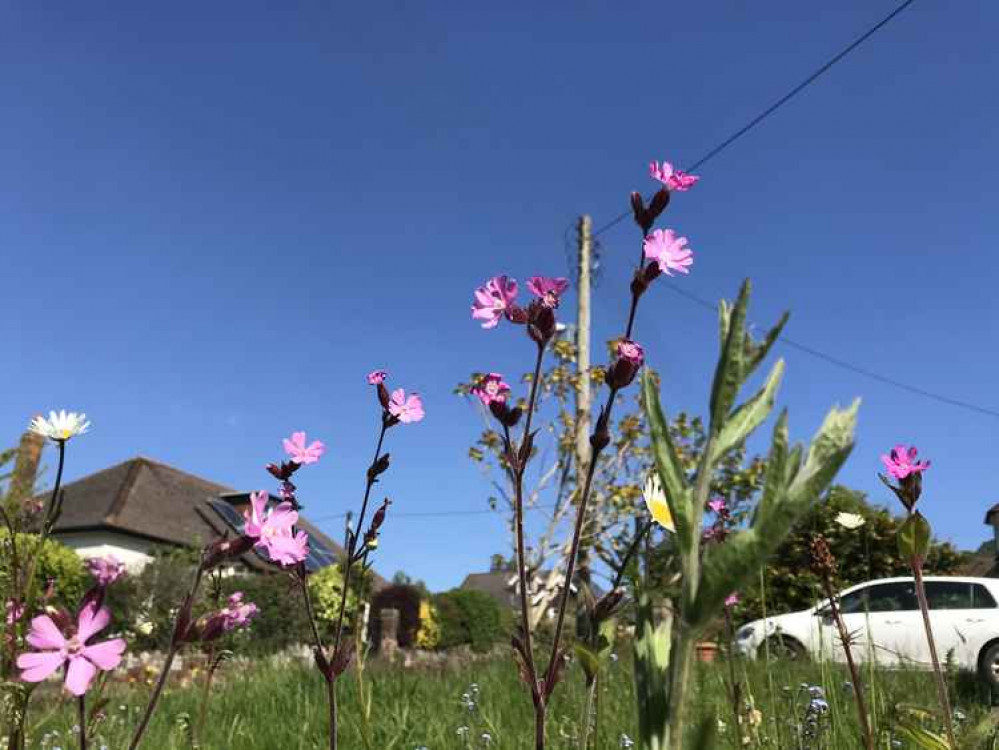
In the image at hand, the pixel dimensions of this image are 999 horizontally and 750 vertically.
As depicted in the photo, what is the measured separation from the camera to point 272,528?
1.16 metres

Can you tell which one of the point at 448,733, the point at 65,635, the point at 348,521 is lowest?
the point at 448,733

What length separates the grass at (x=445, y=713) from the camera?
9.25 feet

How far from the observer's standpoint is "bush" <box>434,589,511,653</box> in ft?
68.8

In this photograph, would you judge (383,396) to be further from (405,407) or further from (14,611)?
(14,611)

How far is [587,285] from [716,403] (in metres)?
15.7

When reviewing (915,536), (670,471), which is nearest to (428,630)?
(915,536)

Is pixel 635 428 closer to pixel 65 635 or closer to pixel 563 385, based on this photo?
pixel 563 385

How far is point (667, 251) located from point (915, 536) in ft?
2.52

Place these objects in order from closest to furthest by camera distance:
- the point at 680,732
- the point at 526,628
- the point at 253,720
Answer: the point at 680,732
the point at 526,628
the point at 253,720

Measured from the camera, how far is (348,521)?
2219mm

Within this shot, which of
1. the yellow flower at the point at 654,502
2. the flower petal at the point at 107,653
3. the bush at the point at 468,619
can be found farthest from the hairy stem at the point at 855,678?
the bush at the point at 468,619

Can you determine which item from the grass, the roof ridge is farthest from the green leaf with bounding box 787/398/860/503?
the roof ridge

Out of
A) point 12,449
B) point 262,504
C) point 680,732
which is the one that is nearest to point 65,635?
point 262,504

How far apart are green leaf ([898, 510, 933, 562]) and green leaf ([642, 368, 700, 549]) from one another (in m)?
1.08
